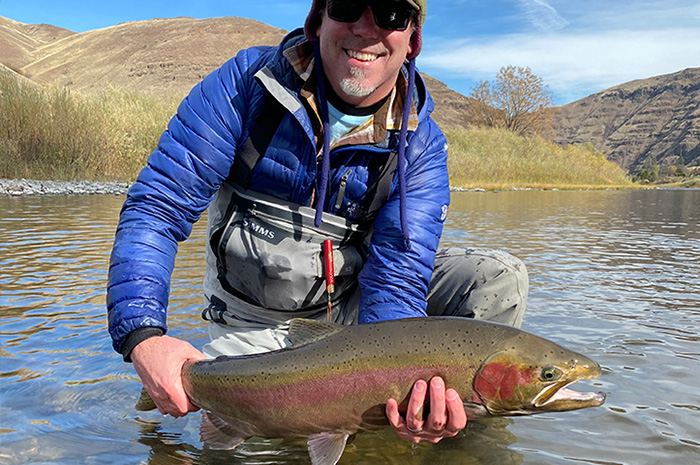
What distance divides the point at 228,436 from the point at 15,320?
2.68 metres

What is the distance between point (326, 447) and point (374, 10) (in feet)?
6.07

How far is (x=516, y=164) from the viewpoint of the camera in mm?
32500

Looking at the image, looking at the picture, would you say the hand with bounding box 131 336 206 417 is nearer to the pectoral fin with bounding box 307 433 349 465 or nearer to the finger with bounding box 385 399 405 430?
the pectoral fin with bounding box 307 433 349 465

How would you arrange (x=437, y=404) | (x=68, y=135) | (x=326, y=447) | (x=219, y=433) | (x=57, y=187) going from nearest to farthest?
(x=437, y=404) < (x=326, y=447) < (x=219, y=433) < (x=57, y=187) < (x=68, y=135)

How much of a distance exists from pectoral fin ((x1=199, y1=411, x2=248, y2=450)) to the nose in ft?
5.69

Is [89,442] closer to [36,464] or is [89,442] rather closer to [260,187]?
[36,464]

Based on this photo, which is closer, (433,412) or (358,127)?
(433,412)

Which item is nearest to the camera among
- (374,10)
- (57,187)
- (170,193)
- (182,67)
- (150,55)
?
(170,193)

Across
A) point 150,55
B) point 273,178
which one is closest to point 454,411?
point 273,178

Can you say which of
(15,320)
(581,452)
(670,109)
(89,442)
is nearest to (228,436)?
(89,442)

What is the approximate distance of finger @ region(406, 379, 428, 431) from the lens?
6.17 ft

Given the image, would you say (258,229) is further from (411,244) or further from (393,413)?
(393,413)

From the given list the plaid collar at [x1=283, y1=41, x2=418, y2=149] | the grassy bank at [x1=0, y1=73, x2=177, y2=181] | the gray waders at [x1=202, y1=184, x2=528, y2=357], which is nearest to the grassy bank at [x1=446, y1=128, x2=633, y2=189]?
the grassy bank at [x1=0, y1=73, x2=177, y2=181]

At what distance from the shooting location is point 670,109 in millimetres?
171125
